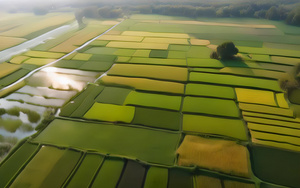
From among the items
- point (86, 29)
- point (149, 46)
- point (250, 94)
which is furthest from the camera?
point (86, 29)

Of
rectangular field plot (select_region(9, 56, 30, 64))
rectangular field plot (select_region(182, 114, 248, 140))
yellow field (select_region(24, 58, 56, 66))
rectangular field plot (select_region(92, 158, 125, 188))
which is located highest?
rectangular field plot (select_region(9, 56, 30, 64))

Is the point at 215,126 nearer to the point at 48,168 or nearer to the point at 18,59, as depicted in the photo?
the point at 48,168

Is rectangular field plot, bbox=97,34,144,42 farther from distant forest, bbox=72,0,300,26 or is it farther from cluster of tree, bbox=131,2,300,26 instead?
cluster of tree, bbox=131,2,300,26

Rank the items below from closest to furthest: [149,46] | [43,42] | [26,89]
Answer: [26,89], [149,46], [43,42]

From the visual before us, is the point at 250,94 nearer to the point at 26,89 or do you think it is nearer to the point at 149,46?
the point at 149,46

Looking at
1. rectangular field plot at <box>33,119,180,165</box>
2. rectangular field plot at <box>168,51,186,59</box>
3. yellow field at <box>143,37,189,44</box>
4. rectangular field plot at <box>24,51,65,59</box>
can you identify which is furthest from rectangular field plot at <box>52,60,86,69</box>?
yellow field at <box>143,37,189,44</box>

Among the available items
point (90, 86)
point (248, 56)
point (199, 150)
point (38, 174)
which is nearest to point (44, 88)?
point (90, 86)

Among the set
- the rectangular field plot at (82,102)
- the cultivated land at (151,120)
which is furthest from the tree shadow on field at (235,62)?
the rectangular field plot at (82,102)

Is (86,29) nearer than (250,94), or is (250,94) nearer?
(250,94)
